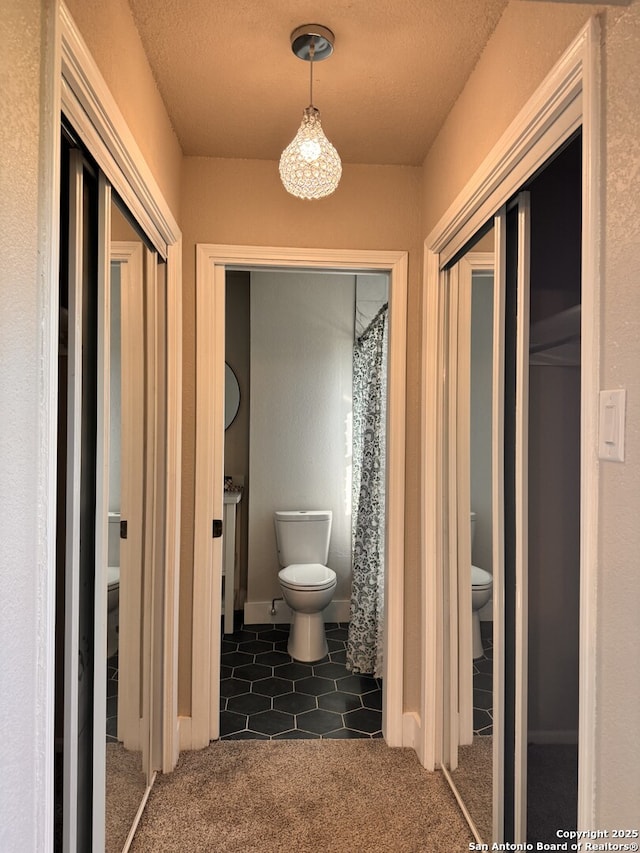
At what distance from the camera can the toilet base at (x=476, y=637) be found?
1747 mm

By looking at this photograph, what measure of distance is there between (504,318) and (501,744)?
4.12ft

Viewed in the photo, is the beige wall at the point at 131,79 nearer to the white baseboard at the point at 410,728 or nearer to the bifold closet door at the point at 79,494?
the bifold closet door at the point at 79,494

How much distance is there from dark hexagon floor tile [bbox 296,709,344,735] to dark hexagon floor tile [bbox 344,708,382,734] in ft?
0.15

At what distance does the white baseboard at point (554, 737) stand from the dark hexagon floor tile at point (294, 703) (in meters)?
1.51

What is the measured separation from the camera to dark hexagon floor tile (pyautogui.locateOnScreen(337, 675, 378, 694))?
2.86 meters

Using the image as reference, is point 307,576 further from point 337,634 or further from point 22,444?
point 22,444

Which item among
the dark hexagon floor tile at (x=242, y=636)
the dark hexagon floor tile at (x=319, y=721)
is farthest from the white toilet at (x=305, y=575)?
the dark hexagon floor tile at (x=319, y=721)

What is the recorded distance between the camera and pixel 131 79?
5.05ft

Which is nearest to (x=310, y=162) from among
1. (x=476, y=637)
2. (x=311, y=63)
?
(x=311, y=63)

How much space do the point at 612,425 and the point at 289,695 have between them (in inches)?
95.5

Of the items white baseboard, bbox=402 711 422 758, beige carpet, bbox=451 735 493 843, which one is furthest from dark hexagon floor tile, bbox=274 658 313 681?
beige carpet, bbox=451 735 493 843

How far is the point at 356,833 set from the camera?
5.96 ft

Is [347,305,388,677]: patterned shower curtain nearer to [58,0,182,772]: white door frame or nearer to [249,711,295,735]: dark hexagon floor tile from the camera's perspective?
[249,711,295,735]: dark hexagon floor tile

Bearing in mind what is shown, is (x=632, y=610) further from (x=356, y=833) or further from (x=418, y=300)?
(x=418, y=300)
